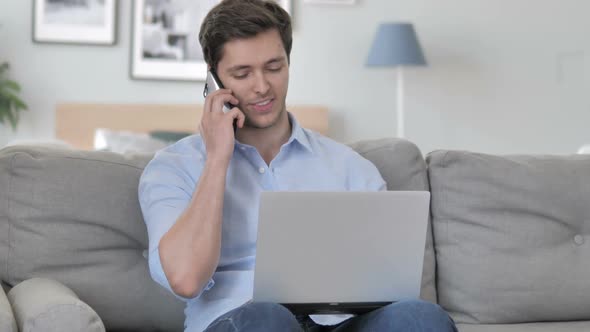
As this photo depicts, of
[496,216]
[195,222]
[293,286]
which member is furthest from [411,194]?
[496,216]

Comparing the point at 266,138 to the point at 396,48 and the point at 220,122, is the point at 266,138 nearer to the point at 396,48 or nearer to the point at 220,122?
the point at 220,122

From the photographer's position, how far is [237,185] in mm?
1872

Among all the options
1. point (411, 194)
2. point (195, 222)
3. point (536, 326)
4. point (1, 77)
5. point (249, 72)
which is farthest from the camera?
point (1, 77)

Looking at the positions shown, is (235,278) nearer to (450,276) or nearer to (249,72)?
(249,72)

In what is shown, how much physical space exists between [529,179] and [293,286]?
2.83 ft

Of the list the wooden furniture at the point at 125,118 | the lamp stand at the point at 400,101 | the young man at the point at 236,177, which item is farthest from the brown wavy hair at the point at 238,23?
the lamp stand at the point at 400,101

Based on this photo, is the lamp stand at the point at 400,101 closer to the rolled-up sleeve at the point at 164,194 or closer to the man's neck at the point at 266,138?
the man's neck at the point at 266,138

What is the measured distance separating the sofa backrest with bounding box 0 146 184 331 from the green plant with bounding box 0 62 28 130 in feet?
10.3

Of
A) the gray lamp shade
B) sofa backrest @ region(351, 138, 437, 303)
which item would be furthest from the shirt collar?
the gray lamp shade

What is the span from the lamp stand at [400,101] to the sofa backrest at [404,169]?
3196mm

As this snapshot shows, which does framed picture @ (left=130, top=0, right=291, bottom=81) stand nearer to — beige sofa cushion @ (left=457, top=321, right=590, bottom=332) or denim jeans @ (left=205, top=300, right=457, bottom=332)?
beige sofa cushion @ (left=457, top=321, right=590, bottom=332)

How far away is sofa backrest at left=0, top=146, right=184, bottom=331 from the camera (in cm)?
193

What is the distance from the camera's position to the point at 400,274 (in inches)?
63.1

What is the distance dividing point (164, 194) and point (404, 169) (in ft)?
2.12
